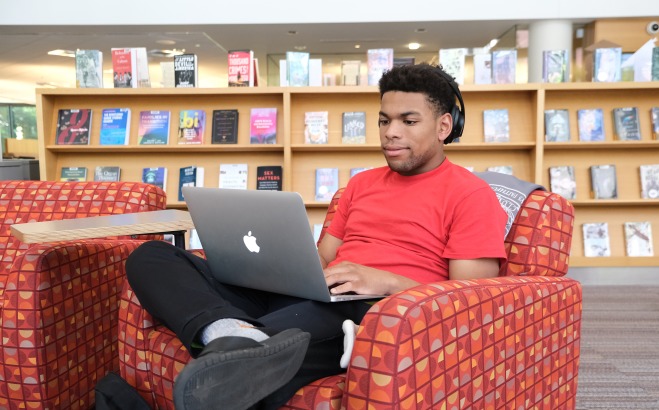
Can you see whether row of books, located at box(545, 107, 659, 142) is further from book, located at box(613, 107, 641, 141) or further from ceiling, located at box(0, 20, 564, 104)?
ceiling, located at box(0, 20, 564, 104)

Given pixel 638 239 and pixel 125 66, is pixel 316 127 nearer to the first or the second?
pixel 125 66

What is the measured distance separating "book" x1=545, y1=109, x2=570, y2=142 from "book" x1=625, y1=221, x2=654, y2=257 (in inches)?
30.2

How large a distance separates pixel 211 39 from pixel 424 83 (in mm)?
5264

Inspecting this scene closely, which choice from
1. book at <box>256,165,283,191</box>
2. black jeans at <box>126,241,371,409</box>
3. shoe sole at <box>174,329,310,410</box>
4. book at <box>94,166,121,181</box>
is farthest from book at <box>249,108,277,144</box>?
shoe sole at <box>174,329,310,410</box>

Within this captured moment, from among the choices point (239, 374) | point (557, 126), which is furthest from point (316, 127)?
point (239, 374)

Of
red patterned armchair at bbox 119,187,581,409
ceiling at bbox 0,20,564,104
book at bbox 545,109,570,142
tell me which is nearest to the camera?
red patterned armchair at bbox 119,187,581,409

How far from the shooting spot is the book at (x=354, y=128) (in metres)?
4.13

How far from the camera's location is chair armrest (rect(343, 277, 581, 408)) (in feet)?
3.31

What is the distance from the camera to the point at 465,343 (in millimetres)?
1132

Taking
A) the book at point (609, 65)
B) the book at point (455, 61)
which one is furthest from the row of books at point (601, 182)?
the book at point (455, 61)

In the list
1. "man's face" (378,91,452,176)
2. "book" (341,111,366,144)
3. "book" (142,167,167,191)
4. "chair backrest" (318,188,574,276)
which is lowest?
"chair backrest" (318,188,574,276)

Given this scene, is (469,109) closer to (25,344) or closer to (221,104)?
(221,104)

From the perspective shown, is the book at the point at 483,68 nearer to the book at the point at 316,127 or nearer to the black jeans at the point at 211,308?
the book at the point at 316,127

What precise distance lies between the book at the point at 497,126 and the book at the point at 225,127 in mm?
1690
